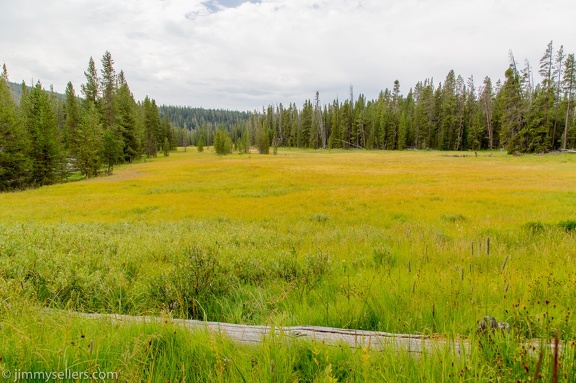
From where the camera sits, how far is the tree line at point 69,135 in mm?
38438

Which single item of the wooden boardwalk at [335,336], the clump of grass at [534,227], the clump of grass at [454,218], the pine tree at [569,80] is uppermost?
the pine tree at [569,80]

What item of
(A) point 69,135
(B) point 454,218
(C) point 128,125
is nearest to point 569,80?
(B) point 454,218

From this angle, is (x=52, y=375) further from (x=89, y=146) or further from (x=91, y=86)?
(x=91, y=86)

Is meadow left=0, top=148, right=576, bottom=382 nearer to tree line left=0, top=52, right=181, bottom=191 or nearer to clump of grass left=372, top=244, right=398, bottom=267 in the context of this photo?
clump of grass left=372, top=244, right=398, bottom=267

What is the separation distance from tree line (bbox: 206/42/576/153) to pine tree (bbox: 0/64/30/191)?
208ft

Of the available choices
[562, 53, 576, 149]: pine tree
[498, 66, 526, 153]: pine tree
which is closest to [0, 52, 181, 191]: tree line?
[498, 66, 526, 153]: pine tree

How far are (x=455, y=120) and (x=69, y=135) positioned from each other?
95151 millimetres

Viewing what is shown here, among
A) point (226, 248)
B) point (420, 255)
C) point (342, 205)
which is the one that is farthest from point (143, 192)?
point (420, 255)

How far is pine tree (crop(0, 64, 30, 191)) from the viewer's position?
122 ft

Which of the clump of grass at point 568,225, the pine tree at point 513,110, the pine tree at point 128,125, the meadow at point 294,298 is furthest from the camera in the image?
the pine tree at point 128,125

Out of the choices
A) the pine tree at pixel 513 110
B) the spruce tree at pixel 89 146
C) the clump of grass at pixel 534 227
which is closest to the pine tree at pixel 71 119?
the spruce tree at pixel 89 146

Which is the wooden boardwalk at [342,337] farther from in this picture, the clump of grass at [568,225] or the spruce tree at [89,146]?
the spruce tree at [89,146]

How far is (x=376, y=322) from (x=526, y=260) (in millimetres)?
4053

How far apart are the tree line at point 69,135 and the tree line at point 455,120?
41123 mm
